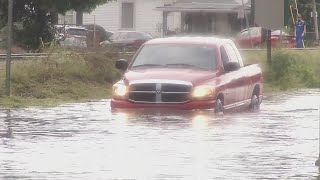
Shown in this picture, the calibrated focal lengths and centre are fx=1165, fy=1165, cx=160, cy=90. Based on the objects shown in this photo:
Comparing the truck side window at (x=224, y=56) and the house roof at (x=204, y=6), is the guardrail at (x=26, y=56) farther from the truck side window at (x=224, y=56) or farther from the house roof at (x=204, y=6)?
the house roof at (x=204, y=6)

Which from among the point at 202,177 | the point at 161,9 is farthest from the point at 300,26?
the point at 202,177

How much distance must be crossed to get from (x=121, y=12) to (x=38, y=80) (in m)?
46.1

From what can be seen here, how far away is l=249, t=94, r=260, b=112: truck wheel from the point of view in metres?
24.2

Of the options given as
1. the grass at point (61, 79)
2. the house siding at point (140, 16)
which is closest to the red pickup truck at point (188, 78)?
the grass at point (61, 79)

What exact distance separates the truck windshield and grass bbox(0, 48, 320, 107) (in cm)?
317

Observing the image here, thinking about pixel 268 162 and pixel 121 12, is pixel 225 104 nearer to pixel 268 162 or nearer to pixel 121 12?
pixel 268 162

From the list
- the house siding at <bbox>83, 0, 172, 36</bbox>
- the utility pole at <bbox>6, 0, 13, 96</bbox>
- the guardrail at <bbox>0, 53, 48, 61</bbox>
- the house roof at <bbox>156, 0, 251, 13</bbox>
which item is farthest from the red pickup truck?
the house siding at <bbox>83, 0, 172, 36</bbox>

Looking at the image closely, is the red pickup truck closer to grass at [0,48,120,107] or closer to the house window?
grass at [0,48,120,107]

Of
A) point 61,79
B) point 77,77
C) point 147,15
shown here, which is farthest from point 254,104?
point 147,15

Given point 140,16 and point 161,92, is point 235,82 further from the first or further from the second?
point 140,16

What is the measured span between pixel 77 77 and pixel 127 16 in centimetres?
4468

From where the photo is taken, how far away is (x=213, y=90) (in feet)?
Result: 69.5

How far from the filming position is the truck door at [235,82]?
2236cm

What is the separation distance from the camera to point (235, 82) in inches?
889
